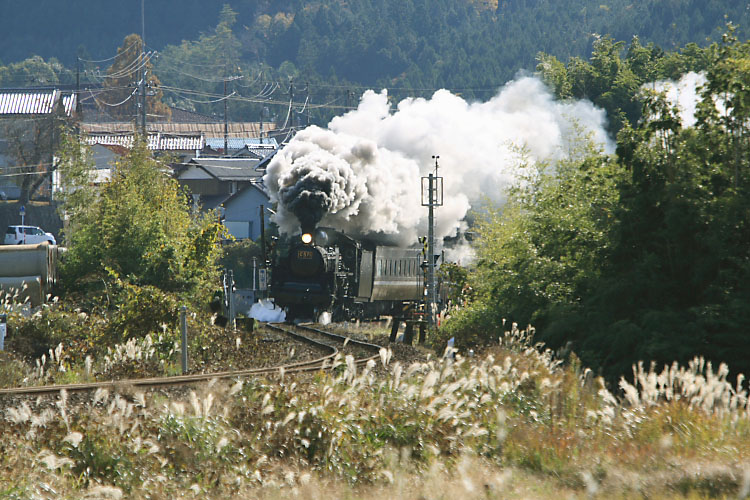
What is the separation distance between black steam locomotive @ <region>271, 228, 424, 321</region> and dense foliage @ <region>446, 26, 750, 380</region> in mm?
12758

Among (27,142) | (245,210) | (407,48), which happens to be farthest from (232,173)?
(407,48)

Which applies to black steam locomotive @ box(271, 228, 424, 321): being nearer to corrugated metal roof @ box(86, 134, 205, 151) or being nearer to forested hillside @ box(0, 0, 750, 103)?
corrugated metal roof @ box(86, 134, 205, 151)

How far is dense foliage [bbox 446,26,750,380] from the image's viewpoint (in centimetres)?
1375

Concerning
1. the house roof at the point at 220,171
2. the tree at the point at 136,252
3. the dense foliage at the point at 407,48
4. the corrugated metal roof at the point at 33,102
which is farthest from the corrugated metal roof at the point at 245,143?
the tree at the point at 136,252

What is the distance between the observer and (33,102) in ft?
260

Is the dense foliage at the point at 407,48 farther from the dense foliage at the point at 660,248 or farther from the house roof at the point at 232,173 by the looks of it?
the dense foliage at the point at 660,248

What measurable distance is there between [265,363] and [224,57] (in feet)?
572

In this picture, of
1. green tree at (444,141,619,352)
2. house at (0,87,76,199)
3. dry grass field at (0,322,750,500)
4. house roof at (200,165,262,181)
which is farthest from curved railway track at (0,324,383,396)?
house roof at (200,165,262,181)

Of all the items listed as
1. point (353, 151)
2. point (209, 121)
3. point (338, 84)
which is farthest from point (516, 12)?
point (353, 151)

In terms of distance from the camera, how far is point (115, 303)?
920 inches

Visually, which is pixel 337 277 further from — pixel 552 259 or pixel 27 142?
pixel 27 142

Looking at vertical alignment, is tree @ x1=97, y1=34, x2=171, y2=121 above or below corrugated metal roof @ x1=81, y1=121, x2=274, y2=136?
above

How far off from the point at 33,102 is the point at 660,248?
73.5m

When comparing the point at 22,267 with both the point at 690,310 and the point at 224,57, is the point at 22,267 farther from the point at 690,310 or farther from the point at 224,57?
the point at 224,57
